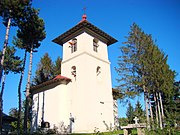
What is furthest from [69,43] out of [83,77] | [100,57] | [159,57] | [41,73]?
[159,57]

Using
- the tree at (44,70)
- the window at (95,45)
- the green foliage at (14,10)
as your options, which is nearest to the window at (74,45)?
the window at (95,45)

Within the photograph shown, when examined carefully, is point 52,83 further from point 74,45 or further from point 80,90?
point 74,45

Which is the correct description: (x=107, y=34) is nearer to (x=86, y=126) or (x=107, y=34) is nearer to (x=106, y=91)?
(x=106, y=91)

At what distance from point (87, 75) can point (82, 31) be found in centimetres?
512

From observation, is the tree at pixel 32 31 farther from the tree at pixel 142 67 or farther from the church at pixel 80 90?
the tree at pixel 142 67

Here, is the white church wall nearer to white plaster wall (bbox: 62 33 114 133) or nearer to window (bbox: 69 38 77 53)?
white plaster wall (bbox: 62 33 114 133)

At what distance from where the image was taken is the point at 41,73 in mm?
26578

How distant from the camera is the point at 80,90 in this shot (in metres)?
16.8

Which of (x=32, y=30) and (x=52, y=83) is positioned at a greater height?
(x=32, y=30)

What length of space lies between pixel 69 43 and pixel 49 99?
A: 22.3 ft

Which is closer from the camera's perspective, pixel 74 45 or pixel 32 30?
pixel 32 30

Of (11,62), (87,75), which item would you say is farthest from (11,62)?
(87,75)

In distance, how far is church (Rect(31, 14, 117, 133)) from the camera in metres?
16.2

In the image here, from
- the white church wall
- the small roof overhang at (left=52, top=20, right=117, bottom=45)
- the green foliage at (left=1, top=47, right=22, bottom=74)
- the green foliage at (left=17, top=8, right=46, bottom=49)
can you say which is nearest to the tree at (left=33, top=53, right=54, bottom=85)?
the green foliage at (left=1, top=47, right=22, bottom=74)
